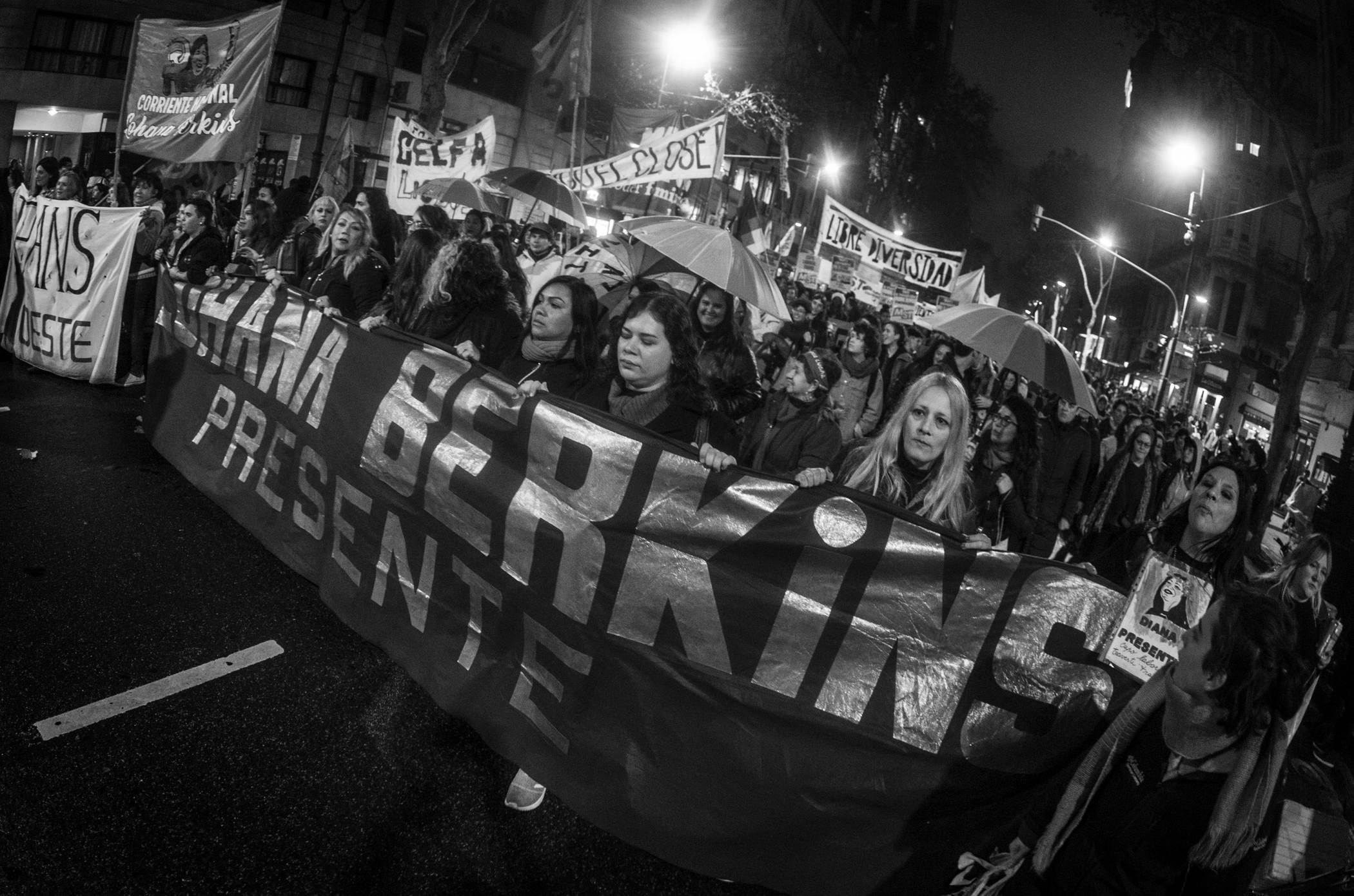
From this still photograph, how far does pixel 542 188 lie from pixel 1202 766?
8677mm

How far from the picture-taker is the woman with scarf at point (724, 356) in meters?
5.27

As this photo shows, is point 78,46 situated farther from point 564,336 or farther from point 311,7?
point 564,336

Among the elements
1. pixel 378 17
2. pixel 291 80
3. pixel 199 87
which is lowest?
pixel 199 87

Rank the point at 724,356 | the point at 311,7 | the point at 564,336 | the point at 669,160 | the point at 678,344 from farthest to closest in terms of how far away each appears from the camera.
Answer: the point at 311,7 < the point at 669,160 < the point at 724,356 < the point at 564,336 < the point at 678,344

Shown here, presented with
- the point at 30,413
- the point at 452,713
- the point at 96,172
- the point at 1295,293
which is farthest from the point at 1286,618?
the point at 1295,293

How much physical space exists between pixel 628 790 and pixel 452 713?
0.89 m

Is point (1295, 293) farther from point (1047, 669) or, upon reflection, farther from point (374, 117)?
point (1047, 669)

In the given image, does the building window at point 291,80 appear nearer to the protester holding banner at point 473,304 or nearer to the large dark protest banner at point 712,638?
the protester holding banner at point 473,304

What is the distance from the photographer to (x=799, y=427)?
4.74 meters

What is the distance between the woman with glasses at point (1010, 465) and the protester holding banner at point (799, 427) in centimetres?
135

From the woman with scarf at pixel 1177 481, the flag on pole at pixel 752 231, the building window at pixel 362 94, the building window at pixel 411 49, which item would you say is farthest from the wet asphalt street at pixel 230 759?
the building window at pixel 411 49

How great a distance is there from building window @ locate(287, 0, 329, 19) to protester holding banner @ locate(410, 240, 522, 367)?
84.6ft

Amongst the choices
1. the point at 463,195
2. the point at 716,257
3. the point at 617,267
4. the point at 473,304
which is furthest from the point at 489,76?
the point at 473,304

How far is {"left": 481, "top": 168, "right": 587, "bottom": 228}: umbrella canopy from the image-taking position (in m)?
9.51
